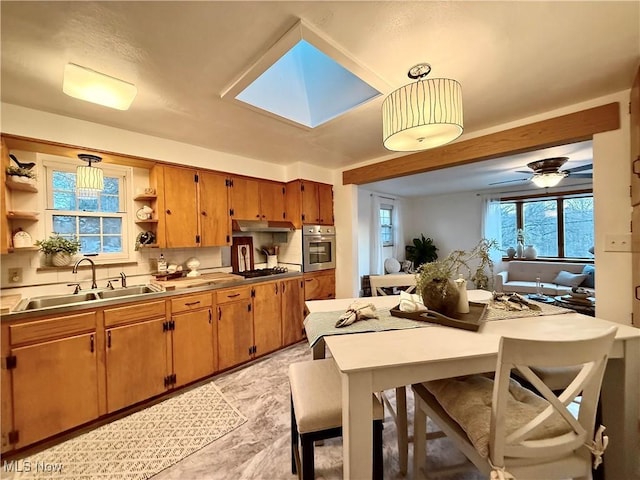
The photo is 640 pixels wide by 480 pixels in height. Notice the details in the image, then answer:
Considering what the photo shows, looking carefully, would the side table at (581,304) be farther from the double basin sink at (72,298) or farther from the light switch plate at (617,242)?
the double basin sink at (72,298)

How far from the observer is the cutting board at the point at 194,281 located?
2.30 metres

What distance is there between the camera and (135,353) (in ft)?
6.63

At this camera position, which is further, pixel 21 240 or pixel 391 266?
pixel 391 266

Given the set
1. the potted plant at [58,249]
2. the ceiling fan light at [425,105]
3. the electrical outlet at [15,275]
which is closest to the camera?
the ceiling fan light at [425,105]

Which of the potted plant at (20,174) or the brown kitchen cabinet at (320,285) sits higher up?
the potted plant at (20,174)

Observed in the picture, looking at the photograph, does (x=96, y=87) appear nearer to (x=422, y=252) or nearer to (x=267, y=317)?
(x=267, y=317)

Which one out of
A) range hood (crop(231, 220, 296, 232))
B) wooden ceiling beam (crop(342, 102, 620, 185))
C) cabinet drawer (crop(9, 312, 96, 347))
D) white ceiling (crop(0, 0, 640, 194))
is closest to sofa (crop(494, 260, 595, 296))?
wooden ceiling beam (crop(342, 102, 620, 185))

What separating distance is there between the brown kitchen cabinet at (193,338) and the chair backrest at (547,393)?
7.55ft

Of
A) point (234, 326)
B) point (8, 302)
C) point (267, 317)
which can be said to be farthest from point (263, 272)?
point (8, 302)

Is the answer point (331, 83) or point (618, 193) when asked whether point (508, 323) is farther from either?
point (331, 83)

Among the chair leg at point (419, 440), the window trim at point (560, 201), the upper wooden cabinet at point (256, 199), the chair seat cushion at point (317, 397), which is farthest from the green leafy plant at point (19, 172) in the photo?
the window trim at point (560, 201)

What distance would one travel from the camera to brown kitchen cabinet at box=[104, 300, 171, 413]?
6.28 ft

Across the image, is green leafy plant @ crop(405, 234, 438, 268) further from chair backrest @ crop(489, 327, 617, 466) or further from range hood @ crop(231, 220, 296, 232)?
chair backrest @ crop(489, 327, 617, 466)

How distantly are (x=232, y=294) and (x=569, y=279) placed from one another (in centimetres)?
559
